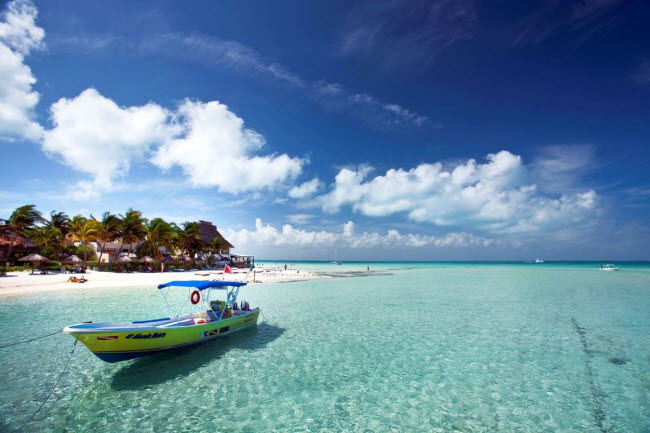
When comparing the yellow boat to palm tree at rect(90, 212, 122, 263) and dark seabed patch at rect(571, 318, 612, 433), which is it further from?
palm tree at rect(90, 212, 122, 263)

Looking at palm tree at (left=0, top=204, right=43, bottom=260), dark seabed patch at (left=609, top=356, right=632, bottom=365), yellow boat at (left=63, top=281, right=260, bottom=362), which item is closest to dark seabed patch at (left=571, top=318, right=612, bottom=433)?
dark seabed patch at (left=609, top=356, right=632, bottom=365)

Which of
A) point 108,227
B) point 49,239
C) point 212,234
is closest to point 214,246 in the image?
point 212,234

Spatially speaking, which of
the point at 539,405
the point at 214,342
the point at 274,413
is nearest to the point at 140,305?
the point at 214,342

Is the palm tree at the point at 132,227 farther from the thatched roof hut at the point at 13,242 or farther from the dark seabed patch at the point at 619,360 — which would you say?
the dark seabed patch at the point at 619,360

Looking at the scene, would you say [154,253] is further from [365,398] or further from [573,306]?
[573,306]

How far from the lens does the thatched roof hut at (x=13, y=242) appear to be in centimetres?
3419

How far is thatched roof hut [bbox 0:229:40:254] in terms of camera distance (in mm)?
34188

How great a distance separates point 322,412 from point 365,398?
4.56 ft

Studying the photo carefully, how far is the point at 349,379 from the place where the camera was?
9.25 m

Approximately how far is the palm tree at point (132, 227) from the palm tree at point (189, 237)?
807cm

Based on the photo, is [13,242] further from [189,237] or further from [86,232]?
[189,237]

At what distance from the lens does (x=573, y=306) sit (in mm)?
23422

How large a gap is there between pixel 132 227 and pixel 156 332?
42.9 m

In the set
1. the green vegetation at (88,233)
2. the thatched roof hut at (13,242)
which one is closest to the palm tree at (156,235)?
the green vegetation at (88,233)
